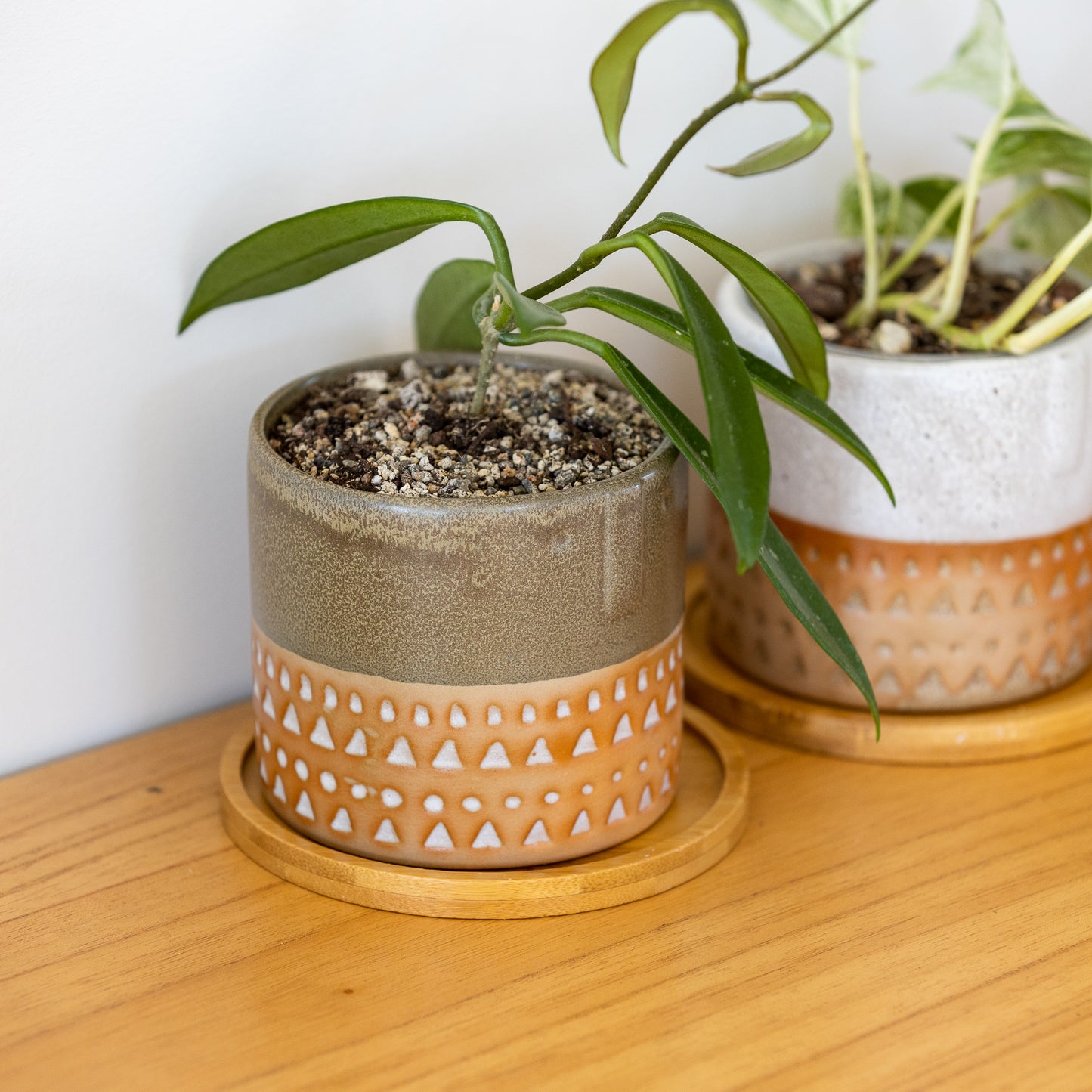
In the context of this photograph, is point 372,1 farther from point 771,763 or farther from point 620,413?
point 771,763

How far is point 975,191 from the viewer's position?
68 cm

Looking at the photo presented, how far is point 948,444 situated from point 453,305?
0.24 metres

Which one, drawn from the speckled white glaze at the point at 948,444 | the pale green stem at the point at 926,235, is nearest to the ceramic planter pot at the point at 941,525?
the speckled white glaze at the point at 948,444

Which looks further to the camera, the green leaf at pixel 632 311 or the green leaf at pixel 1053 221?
the green leaf at pixel 1053 221

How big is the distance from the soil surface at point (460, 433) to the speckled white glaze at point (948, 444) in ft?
0.34

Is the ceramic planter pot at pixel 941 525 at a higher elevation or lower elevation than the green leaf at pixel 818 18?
lower

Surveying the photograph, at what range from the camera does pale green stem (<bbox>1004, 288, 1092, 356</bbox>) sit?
2.09ft

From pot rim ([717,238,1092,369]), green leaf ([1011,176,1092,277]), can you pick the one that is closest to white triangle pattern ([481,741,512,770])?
pot rim ([717,238,1092,369])

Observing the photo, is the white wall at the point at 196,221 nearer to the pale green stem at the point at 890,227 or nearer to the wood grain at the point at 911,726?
the pale green stem at the point at 890,227

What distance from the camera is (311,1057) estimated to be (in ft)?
1.60

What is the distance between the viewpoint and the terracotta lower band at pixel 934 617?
2.19 feet

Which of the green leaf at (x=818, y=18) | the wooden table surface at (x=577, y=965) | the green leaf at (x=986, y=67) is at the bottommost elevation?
the wooden table surface at (x=577, y=965)

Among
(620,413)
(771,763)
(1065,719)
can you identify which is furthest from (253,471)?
(1065,719)

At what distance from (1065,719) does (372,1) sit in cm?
49
